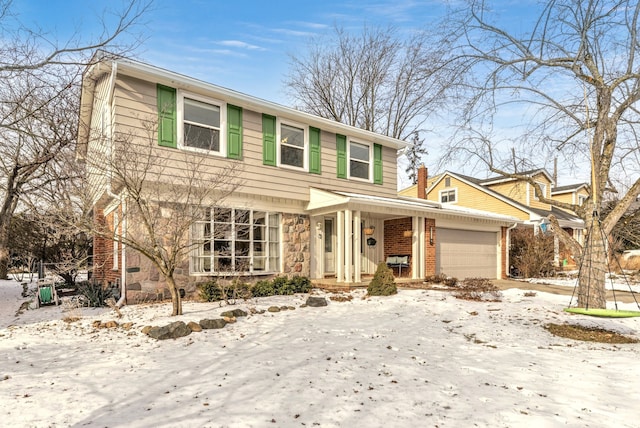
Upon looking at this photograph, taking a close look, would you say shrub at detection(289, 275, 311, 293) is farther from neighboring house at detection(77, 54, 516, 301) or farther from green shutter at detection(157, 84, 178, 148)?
green shutter at detection(157, 84, 178, 148)

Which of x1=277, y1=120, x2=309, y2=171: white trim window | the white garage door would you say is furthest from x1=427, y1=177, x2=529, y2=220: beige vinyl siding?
x1=277, y1=120, x2=309, y2=171: white trim window

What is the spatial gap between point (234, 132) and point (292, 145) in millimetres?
1885

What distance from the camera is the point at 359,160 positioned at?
12.6m

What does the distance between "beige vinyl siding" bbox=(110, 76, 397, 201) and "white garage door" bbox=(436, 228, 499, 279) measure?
268 cm

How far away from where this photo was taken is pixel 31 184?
45.5ft

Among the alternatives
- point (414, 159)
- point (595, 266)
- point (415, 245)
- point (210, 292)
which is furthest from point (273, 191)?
point (414, 159)

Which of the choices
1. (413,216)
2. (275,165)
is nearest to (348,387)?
(275,165)

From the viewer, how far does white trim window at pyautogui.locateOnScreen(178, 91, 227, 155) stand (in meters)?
8.99

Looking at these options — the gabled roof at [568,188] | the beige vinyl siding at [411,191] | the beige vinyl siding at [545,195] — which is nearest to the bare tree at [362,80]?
the beige vinyl siding at [411,191]

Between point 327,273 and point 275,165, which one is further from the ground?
point 275,165

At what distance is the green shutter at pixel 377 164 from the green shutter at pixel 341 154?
1214 mm

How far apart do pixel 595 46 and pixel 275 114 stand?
7.27 metres

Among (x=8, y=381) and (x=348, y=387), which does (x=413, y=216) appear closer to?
(x=348, y=387)

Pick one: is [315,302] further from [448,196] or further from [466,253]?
[448,196]
